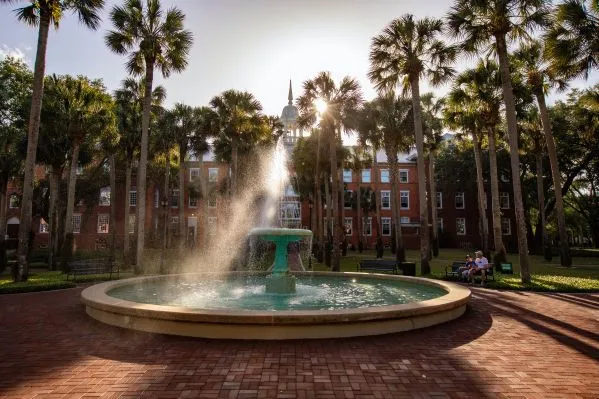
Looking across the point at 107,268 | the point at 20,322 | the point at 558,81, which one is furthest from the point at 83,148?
the point at 558,81

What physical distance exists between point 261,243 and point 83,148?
1430 centimetres

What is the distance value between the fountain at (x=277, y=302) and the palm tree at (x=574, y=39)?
11.0 meters

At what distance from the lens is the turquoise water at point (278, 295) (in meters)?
8.55

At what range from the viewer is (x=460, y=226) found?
4859cm

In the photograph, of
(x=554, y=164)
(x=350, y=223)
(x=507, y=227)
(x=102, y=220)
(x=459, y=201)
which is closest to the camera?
(x=554, y=164)

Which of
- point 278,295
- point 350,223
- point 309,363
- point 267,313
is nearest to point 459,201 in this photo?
point 350,223

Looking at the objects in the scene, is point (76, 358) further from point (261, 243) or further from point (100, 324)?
point (261, 243)

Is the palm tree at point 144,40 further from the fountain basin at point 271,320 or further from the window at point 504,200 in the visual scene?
the window at point 504,200

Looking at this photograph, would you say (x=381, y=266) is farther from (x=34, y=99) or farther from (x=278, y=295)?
(x=34, y=99)

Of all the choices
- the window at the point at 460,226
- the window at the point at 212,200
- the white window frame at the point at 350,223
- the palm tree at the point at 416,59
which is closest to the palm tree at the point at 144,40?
the palm tree at the point at 416,59

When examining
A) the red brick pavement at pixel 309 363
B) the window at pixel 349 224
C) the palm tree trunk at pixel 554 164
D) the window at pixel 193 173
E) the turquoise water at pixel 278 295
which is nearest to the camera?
the red brick pavement at pixel 309 363

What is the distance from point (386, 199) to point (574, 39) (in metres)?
36.8

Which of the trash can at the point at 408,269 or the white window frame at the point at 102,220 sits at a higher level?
the white window frame at the point at 102,220

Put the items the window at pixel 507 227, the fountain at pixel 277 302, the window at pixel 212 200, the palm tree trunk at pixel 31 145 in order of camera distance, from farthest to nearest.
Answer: the window at pixel 507 227 < the window at pixel 212 200 < the palm tree trunk at pixel 31 145 < the fountain at pixel 277 302
